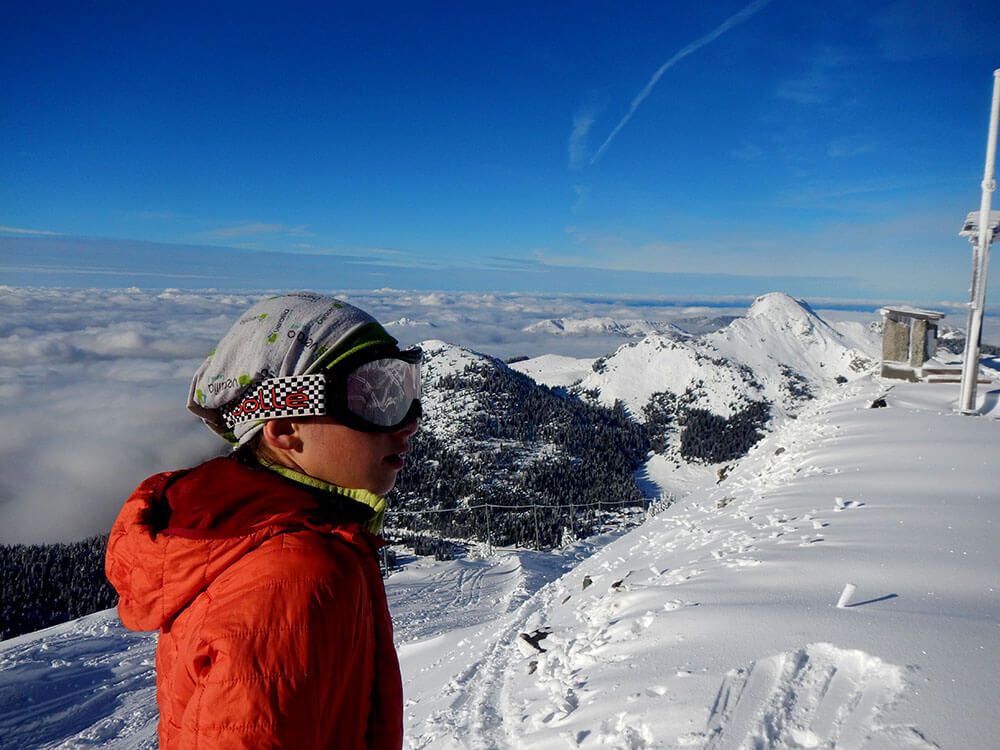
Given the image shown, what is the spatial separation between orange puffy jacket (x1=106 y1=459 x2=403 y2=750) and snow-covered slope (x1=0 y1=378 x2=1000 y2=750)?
3.95 meters

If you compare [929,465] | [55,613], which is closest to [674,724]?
[929,465]

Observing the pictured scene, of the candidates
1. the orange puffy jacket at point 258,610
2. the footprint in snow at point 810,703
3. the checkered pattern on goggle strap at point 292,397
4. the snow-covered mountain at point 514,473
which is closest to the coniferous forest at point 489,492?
the snow-covered mountain at point 514,473

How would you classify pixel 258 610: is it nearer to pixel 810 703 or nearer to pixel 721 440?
pixel 810 703

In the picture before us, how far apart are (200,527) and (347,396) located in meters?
0.63

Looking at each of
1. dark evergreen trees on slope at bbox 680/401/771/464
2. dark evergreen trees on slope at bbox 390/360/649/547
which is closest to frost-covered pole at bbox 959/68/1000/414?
dark evergreen trees on slope at bbox 390/360/649/547

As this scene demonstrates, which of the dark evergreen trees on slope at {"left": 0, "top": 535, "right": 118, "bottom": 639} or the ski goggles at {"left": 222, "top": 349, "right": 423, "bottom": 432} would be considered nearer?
the ski goggles at {"left": 222, "top": 349, "right": 423, "bottom": 432}

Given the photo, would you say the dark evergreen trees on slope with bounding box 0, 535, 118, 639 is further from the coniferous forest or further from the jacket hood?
the jacket hood

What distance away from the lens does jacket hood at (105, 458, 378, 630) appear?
1688 mm

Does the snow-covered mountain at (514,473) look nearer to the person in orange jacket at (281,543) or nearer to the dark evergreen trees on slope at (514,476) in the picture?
the dark evergreen trees on slope at (514,476)

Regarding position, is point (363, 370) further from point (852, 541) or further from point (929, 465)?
point (929, 465)

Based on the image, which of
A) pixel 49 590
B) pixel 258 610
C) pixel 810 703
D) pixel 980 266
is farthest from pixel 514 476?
pixel 258 610

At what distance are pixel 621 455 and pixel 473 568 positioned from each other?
147 m

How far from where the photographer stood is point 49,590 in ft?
278

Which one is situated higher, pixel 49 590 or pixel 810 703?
pixel 810 703
